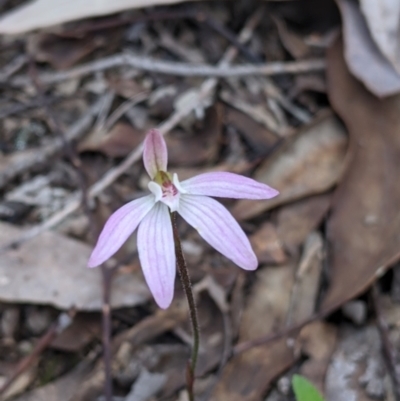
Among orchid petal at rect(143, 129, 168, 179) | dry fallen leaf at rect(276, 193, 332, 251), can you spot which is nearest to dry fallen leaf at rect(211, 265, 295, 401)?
dry fallen leaf at rect(276, 193, 332, 251)

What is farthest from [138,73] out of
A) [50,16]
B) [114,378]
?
[114,378]

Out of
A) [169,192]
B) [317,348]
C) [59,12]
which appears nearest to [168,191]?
[169,192]

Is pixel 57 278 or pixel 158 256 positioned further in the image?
pixel 57 278

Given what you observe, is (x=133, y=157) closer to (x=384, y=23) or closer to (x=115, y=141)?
(x=115, y=141)

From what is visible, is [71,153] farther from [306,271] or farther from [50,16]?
[306,271]

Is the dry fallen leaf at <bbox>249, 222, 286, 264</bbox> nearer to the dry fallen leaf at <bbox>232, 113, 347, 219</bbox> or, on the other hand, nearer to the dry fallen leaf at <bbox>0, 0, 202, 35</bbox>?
the dry fallen leaf at <bbox>232, 113, 347, 219</bbox>

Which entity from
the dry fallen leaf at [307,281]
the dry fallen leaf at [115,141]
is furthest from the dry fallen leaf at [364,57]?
the dry fallen leaf at [115,141]
